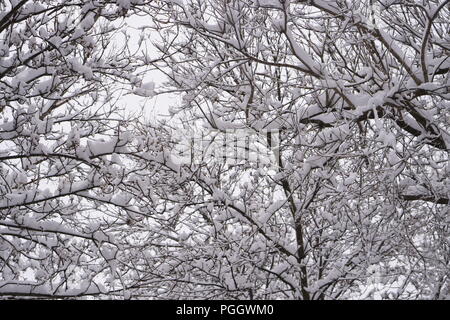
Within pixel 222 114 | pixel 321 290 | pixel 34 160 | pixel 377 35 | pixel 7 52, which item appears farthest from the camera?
pixel 222 114

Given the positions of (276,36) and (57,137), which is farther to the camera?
(276,36)

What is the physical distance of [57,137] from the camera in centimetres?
566

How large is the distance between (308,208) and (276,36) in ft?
8.35

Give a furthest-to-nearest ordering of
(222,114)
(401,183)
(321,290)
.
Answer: (222,114), (321,290), (401,183)

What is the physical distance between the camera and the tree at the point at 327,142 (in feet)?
14.7

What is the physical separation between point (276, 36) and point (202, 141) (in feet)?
7.30

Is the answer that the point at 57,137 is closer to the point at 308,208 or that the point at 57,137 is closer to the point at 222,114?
the point at 222,114

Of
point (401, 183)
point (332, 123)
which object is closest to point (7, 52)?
point (332, 123)

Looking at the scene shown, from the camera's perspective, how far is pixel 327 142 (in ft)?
16.0

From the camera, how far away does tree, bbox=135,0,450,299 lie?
4.47 meters
